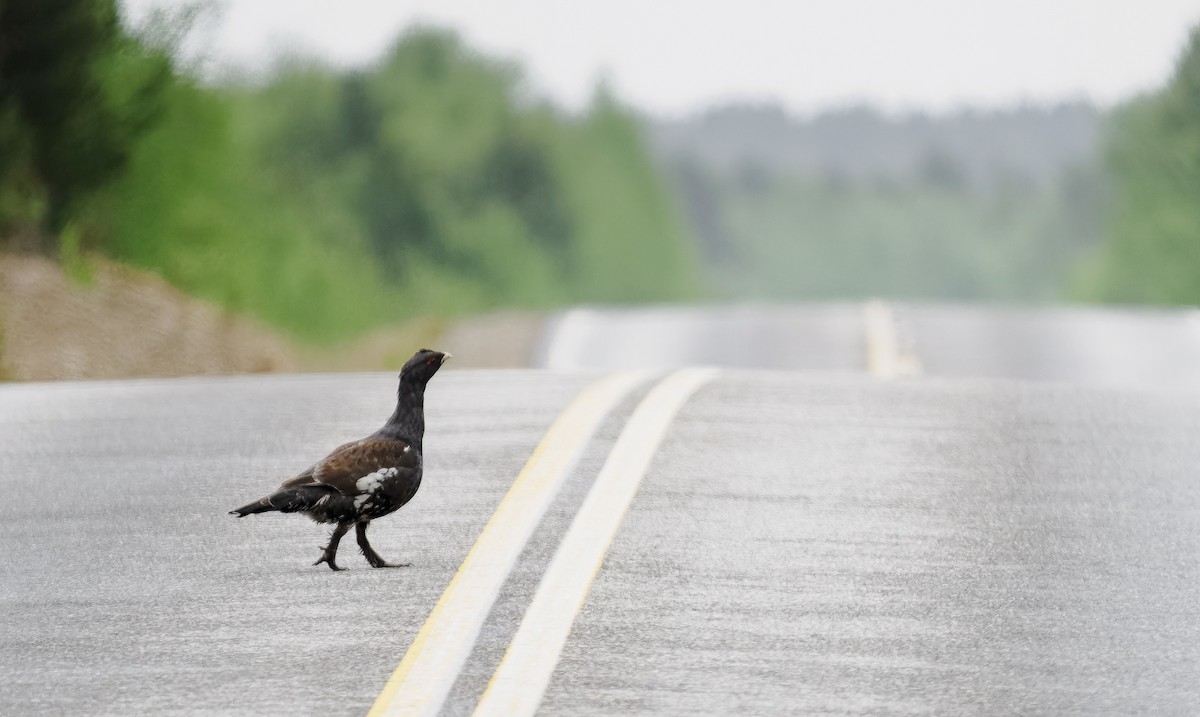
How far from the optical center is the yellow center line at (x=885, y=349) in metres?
19.5

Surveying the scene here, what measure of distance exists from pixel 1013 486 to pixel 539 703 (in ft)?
10.7

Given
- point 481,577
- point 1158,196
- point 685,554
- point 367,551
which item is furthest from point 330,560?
point 1158,196

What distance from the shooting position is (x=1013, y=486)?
297 inches

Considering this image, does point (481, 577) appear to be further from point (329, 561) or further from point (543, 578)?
point (329, 561)

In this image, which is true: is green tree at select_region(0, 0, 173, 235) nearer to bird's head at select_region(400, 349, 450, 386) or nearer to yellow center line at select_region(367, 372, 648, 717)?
yellow center line at select_region(367, 372, 648, 717)

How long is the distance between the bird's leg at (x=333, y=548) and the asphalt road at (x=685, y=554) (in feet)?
0.19

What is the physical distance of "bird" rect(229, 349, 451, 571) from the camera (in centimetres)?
566

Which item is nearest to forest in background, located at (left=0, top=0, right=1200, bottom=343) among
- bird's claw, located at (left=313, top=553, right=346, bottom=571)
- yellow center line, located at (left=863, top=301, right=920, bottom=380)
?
yellow center line, located at (left=863, top=301, right=920, bottom=380)

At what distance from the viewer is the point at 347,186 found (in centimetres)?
5128

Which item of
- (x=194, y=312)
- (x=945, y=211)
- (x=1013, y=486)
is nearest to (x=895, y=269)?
(x=945, y=211)

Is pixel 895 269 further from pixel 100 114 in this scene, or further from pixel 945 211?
pixel 100 114

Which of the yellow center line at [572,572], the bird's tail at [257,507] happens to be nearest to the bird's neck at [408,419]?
the bird's tail at [257,507]

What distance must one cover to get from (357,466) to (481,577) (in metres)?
0.57

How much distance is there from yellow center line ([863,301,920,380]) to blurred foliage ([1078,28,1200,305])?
17611mm
